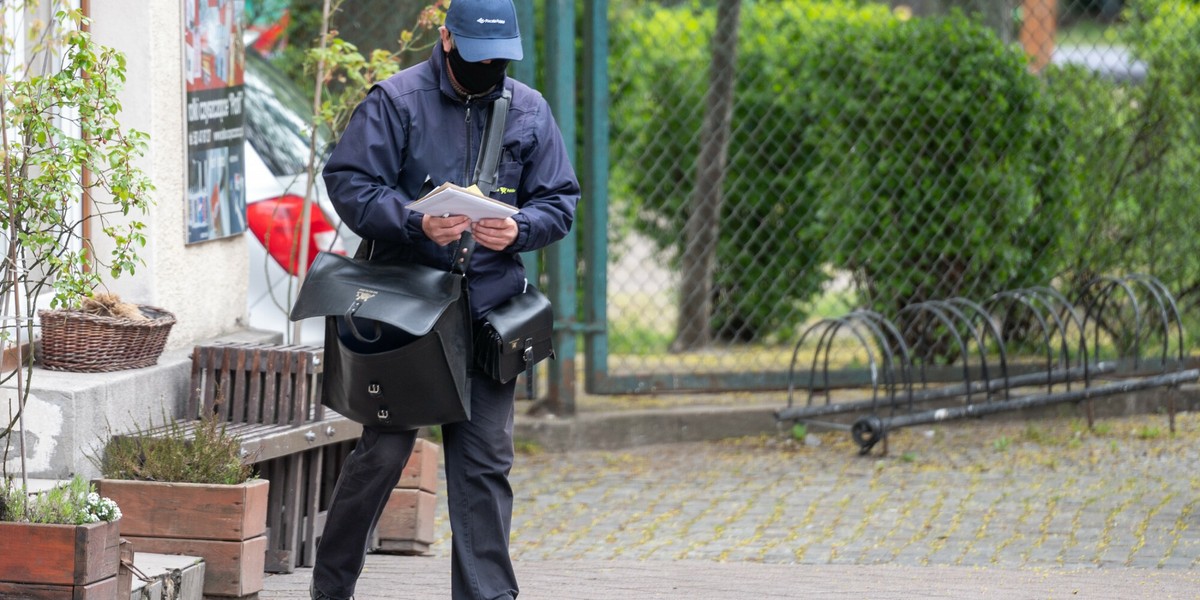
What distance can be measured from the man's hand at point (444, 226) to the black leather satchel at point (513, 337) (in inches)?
12.1

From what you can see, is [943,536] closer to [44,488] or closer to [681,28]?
[44,488]

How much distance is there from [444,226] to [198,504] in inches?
48.1

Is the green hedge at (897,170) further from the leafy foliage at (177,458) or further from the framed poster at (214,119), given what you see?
the leafy foliage at (177,458)

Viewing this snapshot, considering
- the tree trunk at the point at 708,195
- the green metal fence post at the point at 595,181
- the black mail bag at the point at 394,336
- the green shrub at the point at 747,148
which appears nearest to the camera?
the black mail bag at the point at 394,336

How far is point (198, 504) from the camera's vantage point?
4379 mm

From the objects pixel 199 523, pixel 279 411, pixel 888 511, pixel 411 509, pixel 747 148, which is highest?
pixel 747 148

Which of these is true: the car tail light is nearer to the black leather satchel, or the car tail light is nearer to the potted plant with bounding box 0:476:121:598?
the black leather satchel

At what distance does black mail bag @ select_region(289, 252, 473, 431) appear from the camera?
3873mm

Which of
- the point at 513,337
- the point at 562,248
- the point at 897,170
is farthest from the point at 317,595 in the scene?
the point at 897,170

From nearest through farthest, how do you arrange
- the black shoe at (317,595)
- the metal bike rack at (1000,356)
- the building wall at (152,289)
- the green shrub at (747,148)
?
the black shoe at (317,595), the building wall at (152,289), the metal bike rack at (1000,356), the green shrub at (747,148)

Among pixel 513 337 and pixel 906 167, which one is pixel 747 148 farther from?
pixel 513 337

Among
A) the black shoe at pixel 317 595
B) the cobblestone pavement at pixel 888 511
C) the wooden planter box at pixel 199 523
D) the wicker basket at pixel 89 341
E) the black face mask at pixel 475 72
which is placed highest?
the black face mask at pixel 475 72

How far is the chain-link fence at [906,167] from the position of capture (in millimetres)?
8039

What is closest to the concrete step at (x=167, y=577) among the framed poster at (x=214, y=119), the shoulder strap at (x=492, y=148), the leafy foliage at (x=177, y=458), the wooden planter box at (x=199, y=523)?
the wooden planter box at (x=199, y=523)
